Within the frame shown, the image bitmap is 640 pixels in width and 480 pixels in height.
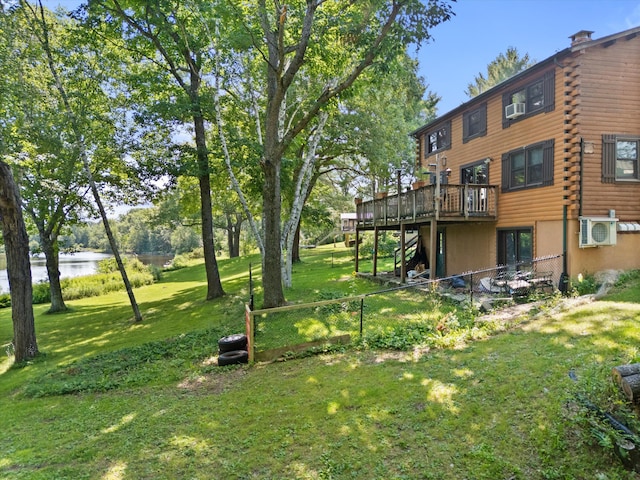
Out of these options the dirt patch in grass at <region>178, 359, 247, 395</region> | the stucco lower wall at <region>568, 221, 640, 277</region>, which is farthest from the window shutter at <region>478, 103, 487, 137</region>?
the dirt patch in grass at <region>178, 359, 247, 395</region>

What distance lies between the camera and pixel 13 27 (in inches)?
434

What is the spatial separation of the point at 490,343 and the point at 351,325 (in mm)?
3250

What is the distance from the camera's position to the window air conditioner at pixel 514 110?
1138 centimetres

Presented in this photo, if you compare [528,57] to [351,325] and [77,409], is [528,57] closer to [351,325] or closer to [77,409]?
[351,325]

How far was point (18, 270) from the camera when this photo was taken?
9.45 metres

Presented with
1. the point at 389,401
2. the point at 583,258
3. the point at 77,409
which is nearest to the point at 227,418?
the point at 389,401

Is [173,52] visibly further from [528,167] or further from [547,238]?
[547,238]

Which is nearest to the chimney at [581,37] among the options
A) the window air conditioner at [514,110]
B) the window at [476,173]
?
the window air conditioner at [514,110]

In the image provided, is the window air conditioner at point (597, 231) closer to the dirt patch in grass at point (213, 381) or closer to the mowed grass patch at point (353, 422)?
the mowed grass patch at point (353, 422)

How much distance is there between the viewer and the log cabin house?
976 centimetres

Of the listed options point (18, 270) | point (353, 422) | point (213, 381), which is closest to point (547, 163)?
point (353, 422)

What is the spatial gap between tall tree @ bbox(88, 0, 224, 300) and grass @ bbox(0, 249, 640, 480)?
8014mm

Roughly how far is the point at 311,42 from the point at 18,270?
9419 millimetres

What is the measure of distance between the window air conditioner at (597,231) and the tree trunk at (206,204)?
12215 mm
